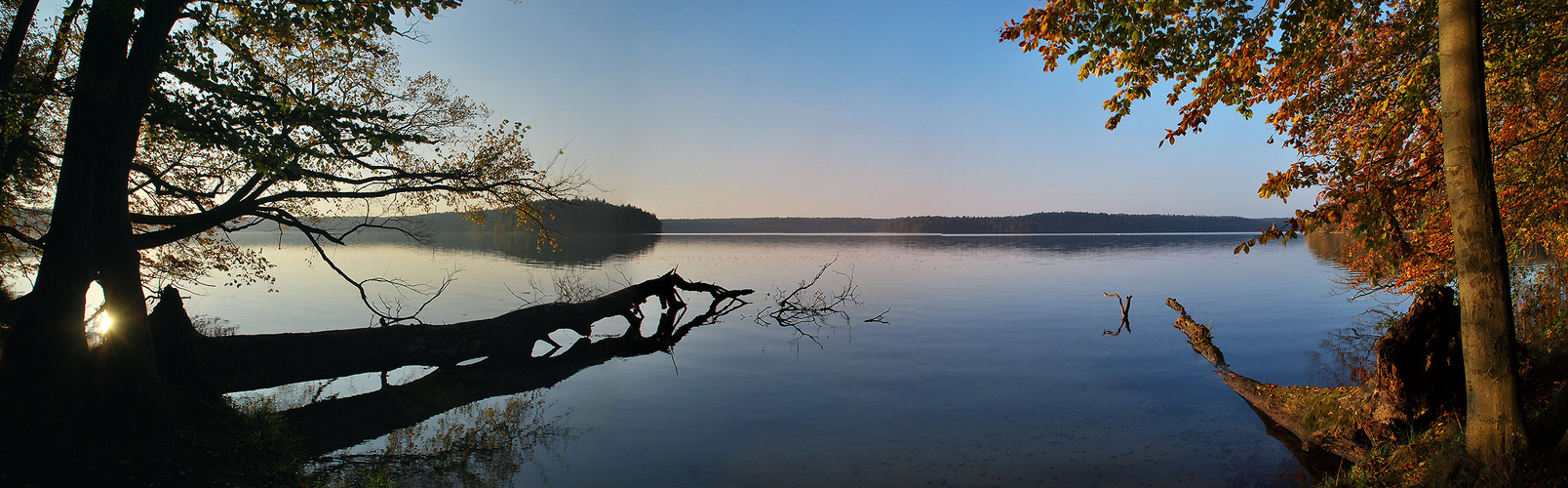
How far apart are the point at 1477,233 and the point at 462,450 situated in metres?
11.2

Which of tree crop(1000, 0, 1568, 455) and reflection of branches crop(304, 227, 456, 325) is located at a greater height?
tree crop(1000, 0, 1568, 455)

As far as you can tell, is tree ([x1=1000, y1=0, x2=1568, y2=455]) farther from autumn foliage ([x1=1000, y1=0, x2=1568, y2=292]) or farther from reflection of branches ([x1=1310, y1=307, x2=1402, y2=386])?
reflection of branches ([x1=1310, y1=307, x2=1402, y2=386])

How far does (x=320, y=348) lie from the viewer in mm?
11094

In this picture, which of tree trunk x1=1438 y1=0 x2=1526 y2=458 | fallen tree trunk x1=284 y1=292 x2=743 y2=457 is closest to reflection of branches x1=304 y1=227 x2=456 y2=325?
fallen tree trunk x1=284 y1=292 x2=743 y2=457

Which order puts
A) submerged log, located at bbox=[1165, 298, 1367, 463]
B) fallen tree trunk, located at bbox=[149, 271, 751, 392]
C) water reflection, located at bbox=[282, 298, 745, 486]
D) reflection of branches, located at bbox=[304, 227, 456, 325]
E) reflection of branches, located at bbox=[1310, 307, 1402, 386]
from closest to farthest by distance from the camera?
1. submerged log, located at bbox=[1165, 298, 1367, 463]
2. water reflection, located at bbox=[282, 298, 745, 486]
3. fallen tree trunk, located at bbox=[149, 271, 751, 392]
4. reflection of branches, located at bbox=[304, 227, 456, 325]
5. reflection of branches, located at bbox=[1310, 307, 1402, 386]

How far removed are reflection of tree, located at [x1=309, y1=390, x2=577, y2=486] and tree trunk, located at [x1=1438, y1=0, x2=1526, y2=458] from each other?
9758 millimetres

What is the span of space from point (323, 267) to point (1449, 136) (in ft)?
173

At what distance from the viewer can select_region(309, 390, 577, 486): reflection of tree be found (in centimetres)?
815

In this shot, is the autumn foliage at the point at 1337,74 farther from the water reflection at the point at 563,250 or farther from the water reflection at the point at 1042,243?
the water reflection at the point at 1042,243

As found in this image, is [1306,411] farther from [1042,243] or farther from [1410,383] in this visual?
[1042,243]

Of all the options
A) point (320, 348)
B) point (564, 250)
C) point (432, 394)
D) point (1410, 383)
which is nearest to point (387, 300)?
point (320, 348)

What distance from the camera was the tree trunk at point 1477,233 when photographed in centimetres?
488

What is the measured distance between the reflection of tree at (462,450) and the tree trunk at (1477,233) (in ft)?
32.0

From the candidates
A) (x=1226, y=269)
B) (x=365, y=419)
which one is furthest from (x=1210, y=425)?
(x=1226, y=269)
